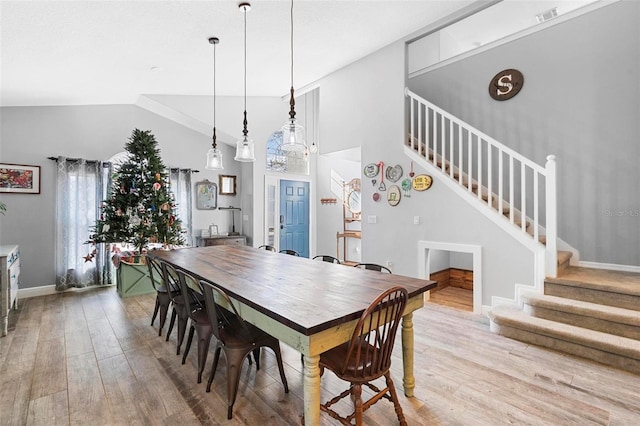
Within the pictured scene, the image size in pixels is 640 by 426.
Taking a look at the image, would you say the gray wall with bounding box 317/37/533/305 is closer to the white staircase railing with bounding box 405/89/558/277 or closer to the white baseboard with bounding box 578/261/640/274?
the white staircase railing with bounding box 405/89/558/277

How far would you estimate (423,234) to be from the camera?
405 cm

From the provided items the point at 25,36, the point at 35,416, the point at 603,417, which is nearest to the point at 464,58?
the point at 603,417

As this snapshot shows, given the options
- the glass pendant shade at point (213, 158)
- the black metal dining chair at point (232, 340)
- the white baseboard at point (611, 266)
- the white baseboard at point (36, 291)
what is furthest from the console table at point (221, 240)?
the white baseboard at point (611, 266)

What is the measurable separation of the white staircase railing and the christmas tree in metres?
3.79

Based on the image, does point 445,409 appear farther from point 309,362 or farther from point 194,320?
point 194,320

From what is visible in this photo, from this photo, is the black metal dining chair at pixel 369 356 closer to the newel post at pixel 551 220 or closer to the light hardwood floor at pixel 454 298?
the newel post at pixel 551 220

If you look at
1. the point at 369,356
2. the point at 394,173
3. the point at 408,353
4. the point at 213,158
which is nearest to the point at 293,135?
the point at 213,158

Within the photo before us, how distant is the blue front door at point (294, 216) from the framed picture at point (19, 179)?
3.89 metres

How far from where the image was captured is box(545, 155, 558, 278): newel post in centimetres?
303

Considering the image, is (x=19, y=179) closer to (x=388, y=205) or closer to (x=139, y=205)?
(x=139, y=205)

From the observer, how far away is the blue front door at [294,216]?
21.4 ft

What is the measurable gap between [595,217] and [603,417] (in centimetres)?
262

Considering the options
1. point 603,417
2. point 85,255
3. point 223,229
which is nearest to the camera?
point 603,417

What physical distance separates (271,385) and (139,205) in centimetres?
366
